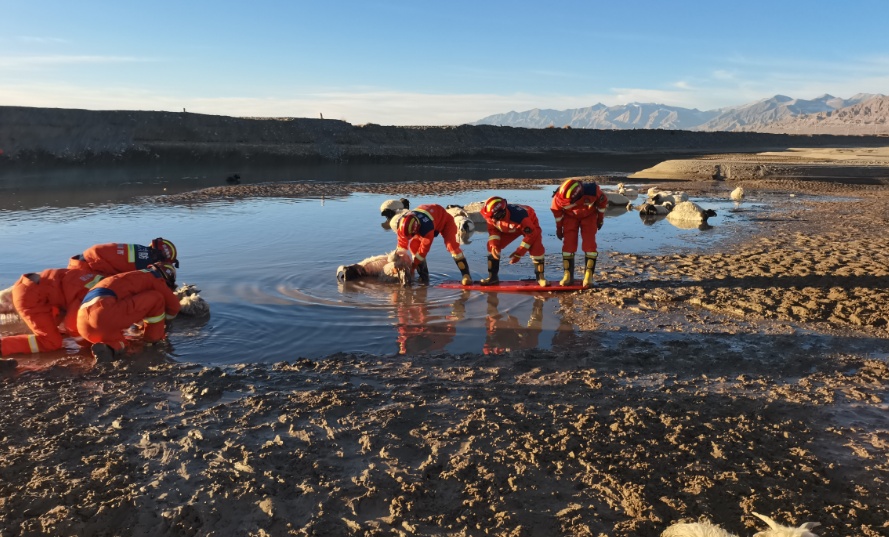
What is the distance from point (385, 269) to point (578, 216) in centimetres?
313

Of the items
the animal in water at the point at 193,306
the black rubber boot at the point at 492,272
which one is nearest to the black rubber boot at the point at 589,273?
the black rubber boot at the point at 492,272

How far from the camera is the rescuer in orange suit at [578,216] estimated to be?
30.3 feet

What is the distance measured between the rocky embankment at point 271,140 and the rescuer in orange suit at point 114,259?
36759mm

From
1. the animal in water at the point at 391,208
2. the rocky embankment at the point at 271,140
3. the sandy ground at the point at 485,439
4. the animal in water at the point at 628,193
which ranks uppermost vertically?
the rocky embankment at the point at 271,140

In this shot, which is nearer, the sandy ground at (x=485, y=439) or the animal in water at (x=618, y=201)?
the sandy ground at (x=485, y=439)

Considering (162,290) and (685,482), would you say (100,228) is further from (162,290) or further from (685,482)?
(685,482)

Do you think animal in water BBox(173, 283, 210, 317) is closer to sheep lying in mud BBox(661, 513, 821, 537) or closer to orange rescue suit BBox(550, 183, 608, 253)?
orange rescue suit BBox(550, 183, 608, 253)

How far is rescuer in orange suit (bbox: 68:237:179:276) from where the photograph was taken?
7082mm

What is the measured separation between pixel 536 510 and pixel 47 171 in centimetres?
4002

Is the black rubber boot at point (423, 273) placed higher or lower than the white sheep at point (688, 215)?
lower

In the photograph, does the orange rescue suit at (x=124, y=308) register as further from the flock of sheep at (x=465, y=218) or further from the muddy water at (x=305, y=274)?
the flock of sheep at (x=465, y=218)

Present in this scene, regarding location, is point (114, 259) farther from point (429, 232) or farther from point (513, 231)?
point (513, 231)

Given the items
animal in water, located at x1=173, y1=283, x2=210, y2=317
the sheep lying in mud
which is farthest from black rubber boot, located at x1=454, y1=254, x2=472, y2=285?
the sheep lying in mud

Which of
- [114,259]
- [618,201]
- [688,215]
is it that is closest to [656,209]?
[688,215]
